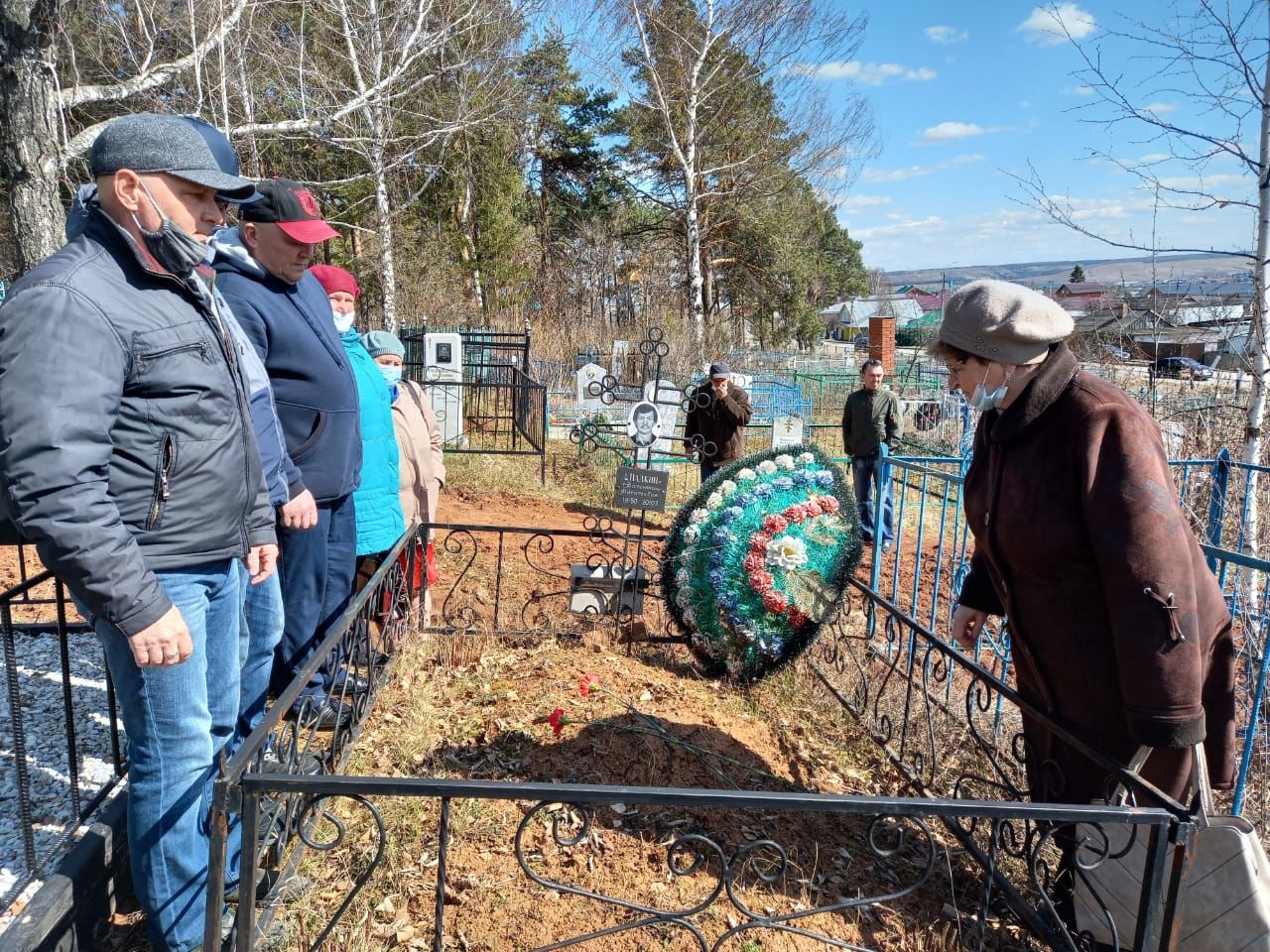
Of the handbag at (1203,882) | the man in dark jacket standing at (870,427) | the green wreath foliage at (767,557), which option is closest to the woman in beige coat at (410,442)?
the green wreath foliage at (767,557)

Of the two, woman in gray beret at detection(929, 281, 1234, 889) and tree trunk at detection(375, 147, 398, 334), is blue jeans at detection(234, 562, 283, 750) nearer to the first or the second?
woman in gray beret at detection(929, 281, 1234, 889)

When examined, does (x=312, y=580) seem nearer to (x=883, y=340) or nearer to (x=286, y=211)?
(x=286, y=211)

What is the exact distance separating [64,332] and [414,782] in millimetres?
1056

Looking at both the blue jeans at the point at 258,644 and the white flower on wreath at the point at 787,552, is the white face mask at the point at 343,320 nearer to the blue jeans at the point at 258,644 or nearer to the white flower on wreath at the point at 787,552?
the blue jeans at the point at 258,644

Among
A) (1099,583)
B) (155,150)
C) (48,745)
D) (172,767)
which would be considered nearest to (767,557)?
(1099,583)

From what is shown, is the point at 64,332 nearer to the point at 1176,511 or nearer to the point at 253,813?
the point at 253,813

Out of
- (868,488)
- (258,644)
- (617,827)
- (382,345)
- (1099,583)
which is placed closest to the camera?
(1099,583)

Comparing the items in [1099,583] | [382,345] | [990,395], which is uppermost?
[382,345]

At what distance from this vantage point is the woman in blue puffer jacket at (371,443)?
340 centimetres

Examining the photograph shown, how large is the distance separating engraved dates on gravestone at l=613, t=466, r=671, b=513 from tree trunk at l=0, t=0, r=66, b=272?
132 inches

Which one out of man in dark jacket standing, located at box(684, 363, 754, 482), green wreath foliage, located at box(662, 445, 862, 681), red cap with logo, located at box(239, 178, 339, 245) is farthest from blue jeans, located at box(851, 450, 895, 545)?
red cap with logo, located at box(239, 178, 339, 245)

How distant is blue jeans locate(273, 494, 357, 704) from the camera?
286 centimetres

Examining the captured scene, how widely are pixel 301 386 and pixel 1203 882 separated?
2779mm

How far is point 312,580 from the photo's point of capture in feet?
9.55
